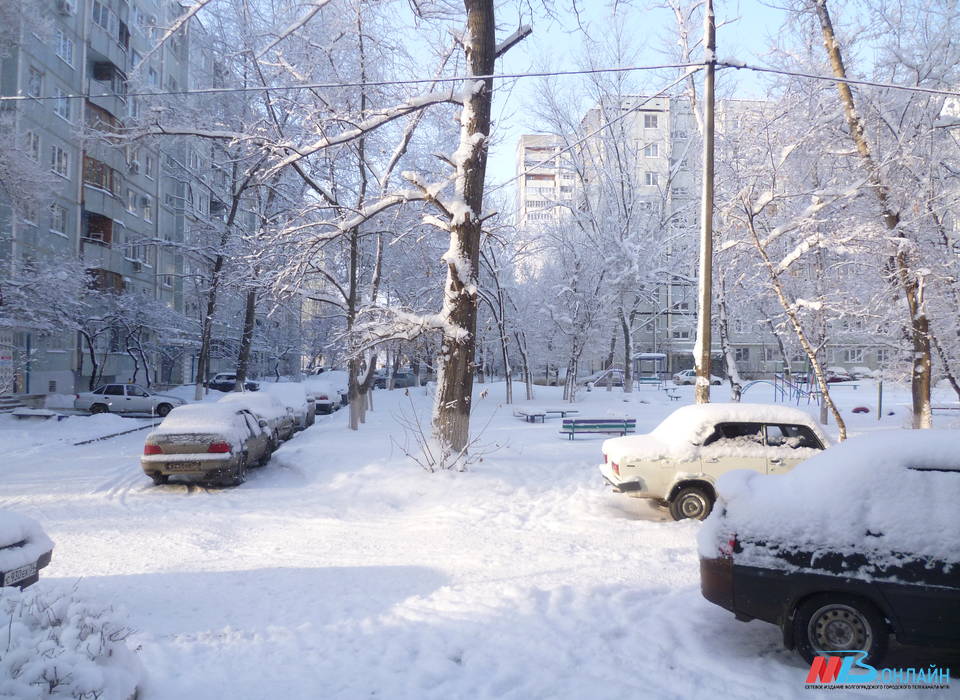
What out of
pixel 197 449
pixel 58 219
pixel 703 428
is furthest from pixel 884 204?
pixel 58 219

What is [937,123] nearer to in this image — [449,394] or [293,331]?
[449,394]

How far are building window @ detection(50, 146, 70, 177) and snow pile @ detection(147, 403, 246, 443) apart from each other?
2357cm

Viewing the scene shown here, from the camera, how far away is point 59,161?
3184 cm

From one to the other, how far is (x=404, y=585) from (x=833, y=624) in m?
3.63

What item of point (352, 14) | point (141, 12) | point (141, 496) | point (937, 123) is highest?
point (141, 12)

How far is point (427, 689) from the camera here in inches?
172

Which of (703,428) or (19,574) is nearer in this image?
(19,574)

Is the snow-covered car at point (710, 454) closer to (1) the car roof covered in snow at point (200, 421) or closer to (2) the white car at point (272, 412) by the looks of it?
(1) the car roof covered in snow at point (200, 421)

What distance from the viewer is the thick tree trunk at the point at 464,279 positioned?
493 inches

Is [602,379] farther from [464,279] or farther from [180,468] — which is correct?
[180,468]

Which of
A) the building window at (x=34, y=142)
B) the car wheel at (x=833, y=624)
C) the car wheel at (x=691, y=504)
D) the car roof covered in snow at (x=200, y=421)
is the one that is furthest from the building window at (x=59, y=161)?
the car wheel at (x=833, y=624)

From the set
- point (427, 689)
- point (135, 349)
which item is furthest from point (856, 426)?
point (135, 349)

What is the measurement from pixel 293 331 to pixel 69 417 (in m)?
32.1

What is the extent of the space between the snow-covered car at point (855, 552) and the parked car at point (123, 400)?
1093 inches
